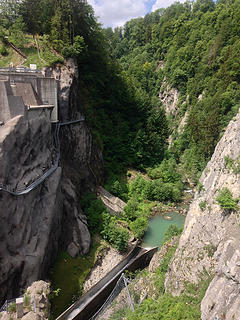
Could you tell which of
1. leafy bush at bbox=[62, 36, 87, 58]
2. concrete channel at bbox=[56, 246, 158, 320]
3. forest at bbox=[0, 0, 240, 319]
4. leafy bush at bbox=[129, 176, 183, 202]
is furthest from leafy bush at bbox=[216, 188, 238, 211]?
leafy bush at bbox=[62, 36, 87, 58]

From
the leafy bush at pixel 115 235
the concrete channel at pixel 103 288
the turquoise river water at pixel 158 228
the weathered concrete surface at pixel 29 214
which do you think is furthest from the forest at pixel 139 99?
the weathered concrete surface at pixel 29 214

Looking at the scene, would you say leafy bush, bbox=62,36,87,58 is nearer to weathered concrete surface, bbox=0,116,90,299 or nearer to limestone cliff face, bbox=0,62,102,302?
limestone cliff face, bbox=0,62,102,302

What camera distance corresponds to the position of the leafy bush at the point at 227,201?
11.6m

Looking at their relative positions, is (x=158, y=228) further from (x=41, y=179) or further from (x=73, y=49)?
(x=73, y=49)

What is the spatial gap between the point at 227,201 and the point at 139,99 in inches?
1164

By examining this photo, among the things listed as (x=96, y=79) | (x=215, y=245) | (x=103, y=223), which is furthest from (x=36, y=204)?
(x=96, y=79)

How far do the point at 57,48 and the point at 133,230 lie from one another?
23025 mm

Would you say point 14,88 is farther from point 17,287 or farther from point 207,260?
point 207,260

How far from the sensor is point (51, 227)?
16.9 meters

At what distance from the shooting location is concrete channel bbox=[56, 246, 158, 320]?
48.0 ft

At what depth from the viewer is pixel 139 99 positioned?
38.1m

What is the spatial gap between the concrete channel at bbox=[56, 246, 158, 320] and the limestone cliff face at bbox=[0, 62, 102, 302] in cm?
320

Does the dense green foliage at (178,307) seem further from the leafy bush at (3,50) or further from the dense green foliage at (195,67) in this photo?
the leafy bush at (3,50)

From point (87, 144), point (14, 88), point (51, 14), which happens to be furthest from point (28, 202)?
point (51, 14)
